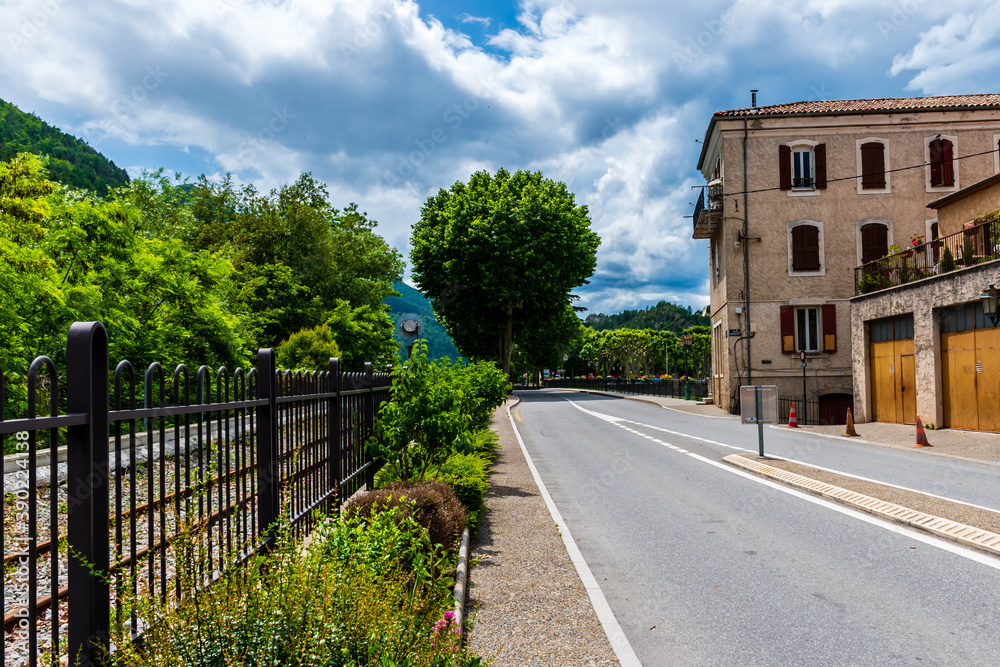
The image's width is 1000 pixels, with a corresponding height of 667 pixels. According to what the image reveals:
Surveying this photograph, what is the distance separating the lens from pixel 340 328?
3291cm

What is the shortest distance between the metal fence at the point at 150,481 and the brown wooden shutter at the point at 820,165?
29.2 m

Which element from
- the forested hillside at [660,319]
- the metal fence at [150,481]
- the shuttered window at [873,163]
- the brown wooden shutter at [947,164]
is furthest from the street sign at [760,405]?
the forested hillside at [660,319]

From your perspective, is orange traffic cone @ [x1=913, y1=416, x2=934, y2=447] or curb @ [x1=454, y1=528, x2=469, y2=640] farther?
orange traffic cone @ [x1=913, y1=416, x2=934, y2=447]

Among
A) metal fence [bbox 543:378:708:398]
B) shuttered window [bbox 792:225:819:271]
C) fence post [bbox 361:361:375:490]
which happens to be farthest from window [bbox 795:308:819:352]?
fence post [bbox 361:361:375:490]

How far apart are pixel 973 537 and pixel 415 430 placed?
6.08m

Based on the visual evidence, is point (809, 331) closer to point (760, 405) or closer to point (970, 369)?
point (970, 369)

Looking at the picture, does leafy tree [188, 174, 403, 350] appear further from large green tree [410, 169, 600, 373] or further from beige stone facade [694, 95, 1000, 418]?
beige stone facade [694, 95, 1000, 418]

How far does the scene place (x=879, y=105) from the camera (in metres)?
33.7

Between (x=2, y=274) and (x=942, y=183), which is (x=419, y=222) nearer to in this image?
(x=942, y=183)

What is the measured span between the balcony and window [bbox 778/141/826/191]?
2911 millimetres

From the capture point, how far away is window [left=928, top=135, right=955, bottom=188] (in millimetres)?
32188

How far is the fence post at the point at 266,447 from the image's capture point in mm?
4777

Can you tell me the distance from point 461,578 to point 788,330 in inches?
1164

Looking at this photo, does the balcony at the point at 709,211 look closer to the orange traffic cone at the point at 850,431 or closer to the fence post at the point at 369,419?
the orange traffic cone at the point at 850,431
